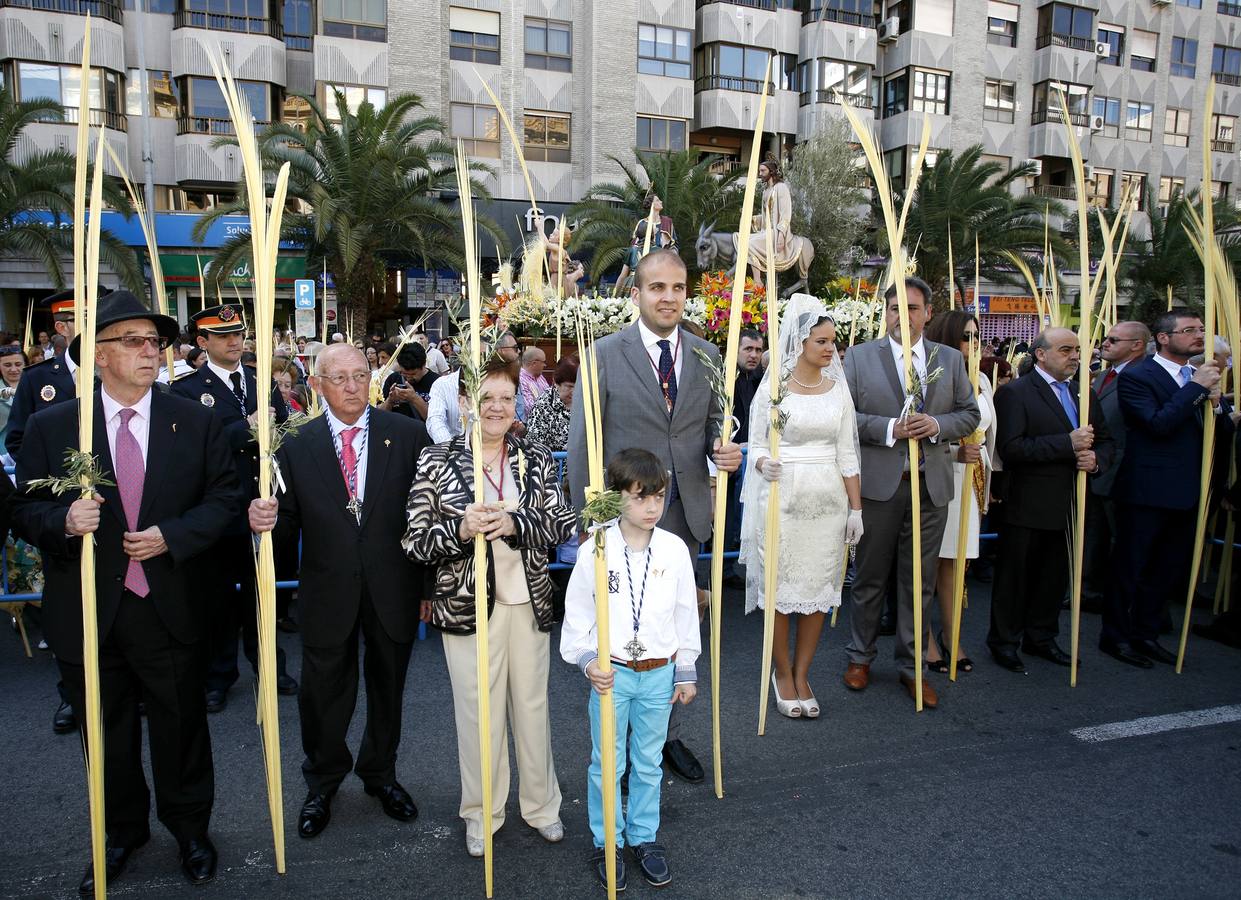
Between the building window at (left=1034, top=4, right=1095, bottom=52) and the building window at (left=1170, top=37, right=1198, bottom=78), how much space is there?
457cm

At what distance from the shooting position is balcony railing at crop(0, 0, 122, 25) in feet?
75.5

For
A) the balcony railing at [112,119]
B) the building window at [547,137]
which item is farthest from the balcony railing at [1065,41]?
the balcony railing at [112,119]

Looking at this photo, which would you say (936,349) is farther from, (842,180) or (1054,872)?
(842,180)

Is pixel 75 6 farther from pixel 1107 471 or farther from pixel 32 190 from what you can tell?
pixel 1107 471

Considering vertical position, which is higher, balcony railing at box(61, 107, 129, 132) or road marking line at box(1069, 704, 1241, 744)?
balcony railing at box(61, 107, 129, 132)

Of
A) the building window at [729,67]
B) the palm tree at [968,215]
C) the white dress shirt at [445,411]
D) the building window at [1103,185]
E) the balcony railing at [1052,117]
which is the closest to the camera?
the white dress shirt at [445,411]

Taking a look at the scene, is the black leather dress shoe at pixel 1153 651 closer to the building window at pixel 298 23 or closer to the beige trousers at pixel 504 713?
the beige trousers at pixel 504 713

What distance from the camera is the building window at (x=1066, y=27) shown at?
3331 cm

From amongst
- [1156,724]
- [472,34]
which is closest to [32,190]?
[472,34]

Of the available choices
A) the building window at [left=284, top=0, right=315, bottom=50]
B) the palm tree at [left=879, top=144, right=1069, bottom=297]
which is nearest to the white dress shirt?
the palm tree at [left=879, top=144, right=1069, bottom=297]

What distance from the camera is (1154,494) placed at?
5156mm

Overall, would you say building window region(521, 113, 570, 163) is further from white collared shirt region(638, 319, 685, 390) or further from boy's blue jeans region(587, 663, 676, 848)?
boy's blue jeans region(587, 663, 676, 848)

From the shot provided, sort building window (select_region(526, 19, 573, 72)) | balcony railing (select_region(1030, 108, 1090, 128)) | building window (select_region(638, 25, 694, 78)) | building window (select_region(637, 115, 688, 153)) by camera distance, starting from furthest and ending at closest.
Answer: balcony railing (select_region(1030, 108, 1090, 128))
building window (select_region(637, 115, 688, 153))
building window (select_region(638, 25, 694, 78))
building window (select_region(526, 19, 573, 72))

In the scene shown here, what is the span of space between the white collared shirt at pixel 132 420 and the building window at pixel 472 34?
27.2 metres
